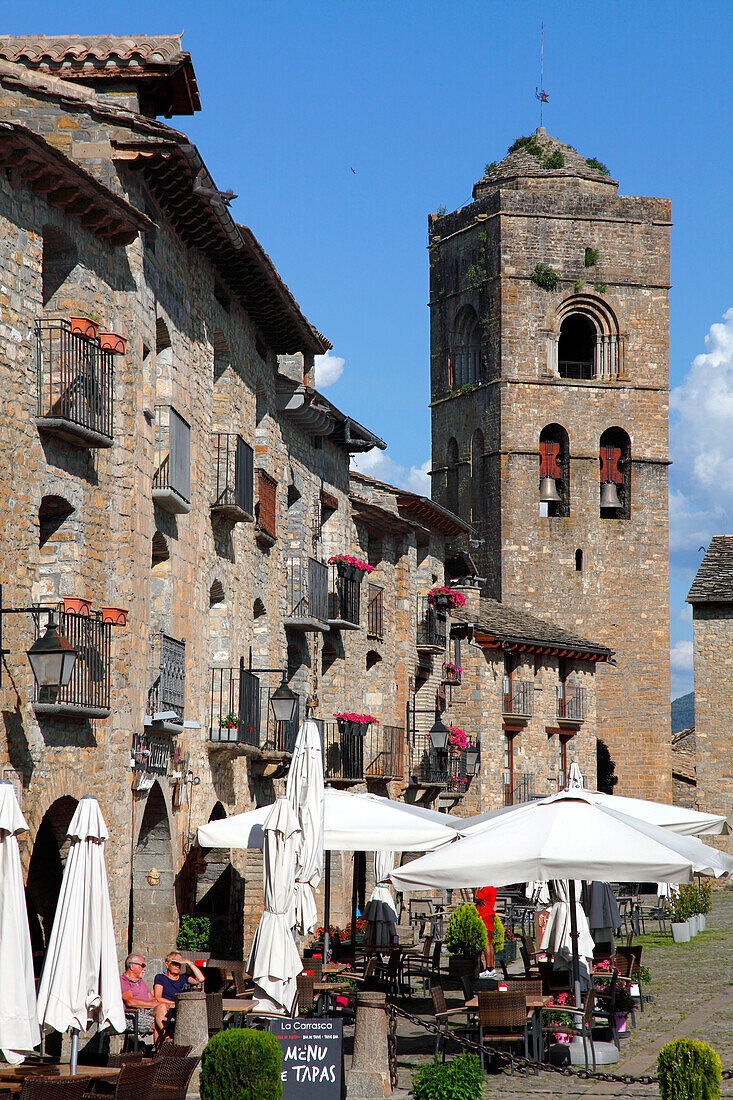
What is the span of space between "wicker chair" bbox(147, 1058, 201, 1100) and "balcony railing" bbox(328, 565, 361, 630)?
18.5m

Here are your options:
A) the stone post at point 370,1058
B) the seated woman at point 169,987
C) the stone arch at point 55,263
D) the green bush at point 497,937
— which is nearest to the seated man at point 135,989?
the seated woman at point 169,987

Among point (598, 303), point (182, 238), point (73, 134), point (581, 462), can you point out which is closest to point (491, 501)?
point (581, 462)

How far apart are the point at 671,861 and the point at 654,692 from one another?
129 ft

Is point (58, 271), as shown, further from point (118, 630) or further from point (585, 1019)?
point (585, 1019)

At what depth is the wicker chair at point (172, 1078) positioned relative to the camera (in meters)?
10.6

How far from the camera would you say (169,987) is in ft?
47.6

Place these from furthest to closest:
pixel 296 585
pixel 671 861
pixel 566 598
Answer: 1. pixel 566 598
2. pixel 296 585
3. pixel 671 861

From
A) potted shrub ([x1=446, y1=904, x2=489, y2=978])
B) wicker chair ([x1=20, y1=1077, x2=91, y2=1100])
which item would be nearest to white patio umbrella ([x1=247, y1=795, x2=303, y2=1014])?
wicker chair ([x1=20, y1=1077, x2=91, y2=1100])

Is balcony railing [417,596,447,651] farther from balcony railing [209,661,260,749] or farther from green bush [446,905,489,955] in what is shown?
balcony railing [209,661,260,749]

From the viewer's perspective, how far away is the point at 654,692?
51656 mm

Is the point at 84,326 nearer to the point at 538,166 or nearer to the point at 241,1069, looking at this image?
the point at 241,1069

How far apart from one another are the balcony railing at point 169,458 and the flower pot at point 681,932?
1361 cm

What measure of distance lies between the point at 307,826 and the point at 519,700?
2929cm

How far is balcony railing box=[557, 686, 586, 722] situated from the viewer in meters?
46.3
